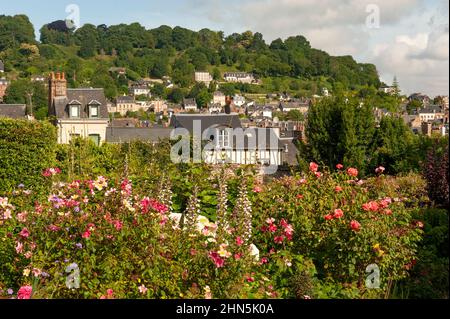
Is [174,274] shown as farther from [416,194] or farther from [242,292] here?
[416,194]

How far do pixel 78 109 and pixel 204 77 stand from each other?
161m

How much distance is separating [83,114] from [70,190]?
1030 inches

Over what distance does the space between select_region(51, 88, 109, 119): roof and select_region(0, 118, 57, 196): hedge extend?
59.9ft

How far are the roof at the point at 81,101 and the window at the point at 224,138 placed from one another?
6520mm

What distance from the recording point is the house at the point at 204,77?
18755 cm

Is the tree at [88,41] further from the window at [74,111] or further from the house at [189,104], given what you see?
the window at [74,111]

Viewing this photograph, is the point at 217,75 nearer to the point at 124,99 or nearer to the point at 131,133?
the point at 124,99

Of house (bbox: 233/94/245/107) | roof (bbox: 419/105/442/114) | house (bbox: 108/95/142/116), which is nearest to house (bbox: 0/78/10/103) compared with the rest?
house (bbox: 108/95/142/116)

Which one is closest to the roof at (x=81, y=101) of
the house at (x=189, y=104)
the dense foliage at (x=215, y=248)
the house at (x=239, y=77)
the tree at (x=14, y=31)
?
the dense foliage at (x=215, y=248)

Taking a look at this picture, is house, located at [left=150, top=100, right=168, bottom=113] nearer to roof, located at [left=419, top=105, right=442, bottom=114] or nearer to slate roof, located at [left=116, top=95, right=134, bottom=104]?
slate roof, located at [left=116, top=95, right=134, bottom=104]

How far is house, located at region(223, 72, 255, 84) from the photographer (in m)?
185

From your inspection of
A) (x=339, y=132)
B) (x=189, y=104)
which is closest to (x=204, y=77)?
(x=189, y=104)

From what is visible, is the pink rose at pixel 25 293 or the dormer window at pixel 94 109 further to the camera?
the dormer window at pixel 94 109

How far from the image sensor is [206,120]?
119ft
